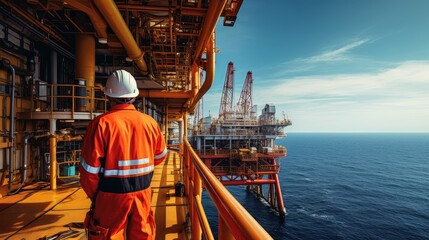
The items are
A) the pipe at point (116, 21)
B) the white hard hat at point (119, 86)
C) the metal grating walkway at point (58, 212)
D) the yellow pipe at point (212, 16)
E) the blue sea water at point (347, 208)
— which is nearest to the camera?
the white hard hat at point (119, 86)

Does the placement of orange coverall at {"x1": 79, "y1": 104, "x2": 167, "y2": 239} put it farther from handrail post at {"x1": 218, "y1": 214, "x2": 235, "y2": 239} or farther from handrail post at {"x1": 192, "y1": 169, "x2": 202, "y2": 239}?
handrail post at {"x1": 218, "y1": 214, "x2": 235, "y2": 239}

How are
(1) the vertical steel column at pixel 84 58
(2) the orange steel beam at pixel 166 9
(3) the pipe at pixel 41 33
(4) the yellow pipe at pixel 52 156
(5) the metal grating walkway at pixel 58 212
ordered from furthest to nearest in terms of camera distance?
1. (1) the vertical steel column at pixel 84 58
2. (4) the yellow pipe at pixel 52 156
3. (3) the pipe at pixel 41 33
4. (2) the orange steel beam at pixel 166 9
5. (5) the metal grating walkway at pixel 58 212

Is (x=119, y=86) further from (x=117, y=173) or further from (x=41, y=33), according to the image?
(x=41, y=33)

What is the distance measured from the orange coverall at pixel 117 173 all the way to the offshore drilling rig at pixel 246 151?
812 inches

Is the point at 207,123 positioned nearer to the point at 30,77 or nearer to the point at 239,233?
the point at 30,77

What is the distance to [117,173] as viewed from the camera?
1801 millimetres

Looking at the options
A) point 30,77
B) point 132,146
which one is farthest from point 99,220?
point 30,77

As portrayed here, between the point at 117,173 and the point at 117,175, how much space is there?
2 cm

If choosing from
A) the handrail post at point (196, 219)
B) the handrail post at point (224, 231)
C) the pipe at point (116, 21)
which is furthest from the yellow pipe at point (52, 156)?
the handrail post at point (224, 231)

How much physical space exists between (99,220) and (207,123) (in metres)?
33.1

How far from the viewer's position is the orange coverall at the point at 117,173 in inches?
69.4

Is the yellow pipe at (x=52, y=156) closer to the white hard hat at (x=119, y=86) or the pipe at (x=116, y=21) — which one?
the pipe at (x=116, y=21)

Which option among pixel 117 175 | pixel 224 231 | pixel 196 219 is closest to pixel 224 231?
pixel 224 231

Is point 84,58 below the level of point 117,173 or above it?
above
